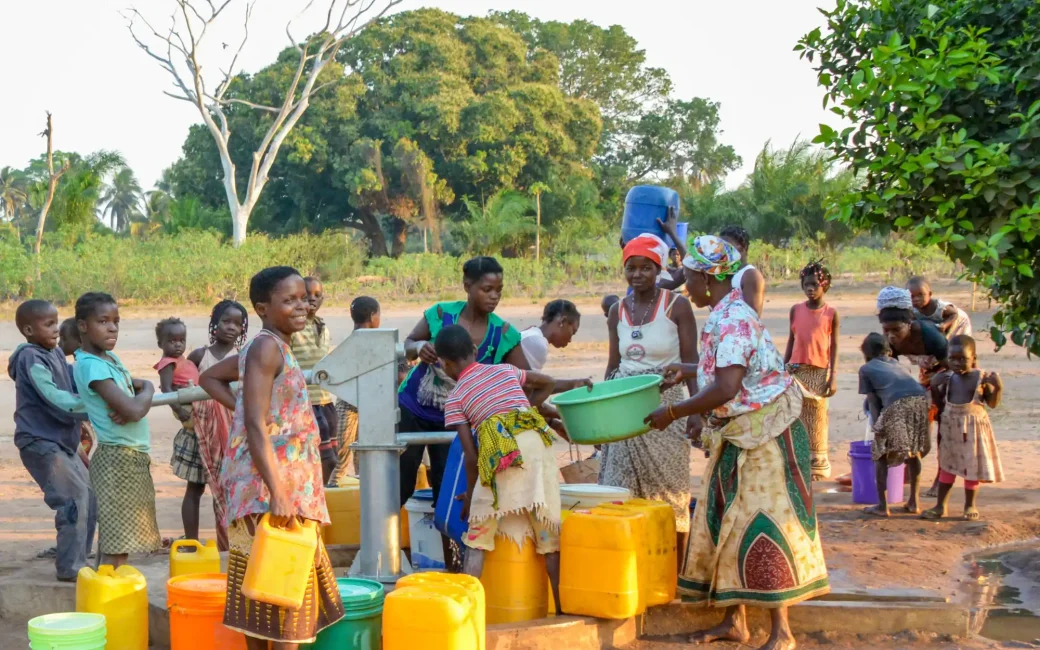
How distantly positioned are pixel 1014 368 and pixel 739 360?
37.9 ft

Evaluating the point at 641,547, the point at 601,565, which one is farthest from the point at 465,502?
the point at 641,547

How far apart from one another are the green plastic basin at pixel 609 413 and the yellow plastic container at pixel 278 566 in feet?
4.05

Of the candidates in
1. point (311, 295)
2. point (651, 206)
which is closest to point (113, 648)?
point (311, 295)

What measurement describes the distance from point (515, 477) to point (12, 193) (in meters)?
64.7

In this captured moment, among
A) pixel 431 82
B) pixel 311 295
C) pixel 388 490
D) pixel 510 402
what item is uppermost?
pixel 431 82

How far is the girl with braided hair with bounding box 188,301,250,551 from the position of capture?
5.70 metres

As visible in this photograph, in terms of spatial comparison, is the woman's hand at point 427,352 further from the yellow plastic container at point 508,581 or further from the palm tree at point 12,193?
the palm tree at point 12,193

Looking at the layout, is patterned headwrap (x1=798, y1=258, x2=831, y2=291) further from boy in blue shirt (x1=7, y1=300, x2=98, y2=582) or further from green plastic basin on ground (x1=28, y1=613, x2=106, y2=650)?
green plastic basin on ground (x1=28, y1=613, x2=106, y2=650)

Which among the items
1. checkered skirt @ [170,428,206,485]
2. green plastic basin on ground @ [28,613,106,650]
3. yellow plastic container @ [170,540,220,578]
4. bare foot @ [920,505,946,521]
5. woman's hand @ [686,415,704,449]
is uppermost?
woman's hand @ [686,415,704,449]

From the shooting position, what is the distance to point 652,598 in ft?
14.6

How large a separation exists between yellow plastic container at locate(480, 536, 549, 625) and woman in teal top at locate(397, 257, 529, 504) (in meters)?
0.65

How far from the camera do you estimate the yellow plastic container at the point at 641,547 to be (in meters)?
4.32

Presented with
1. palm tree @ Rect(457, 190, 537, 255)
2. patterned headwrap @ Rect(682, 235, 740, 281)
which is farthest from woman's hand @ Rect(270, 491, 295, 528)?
palm tree @ Rect(457, 190, 537, 255)

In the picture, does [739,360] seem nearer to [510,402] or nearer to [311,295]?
[510,402]
